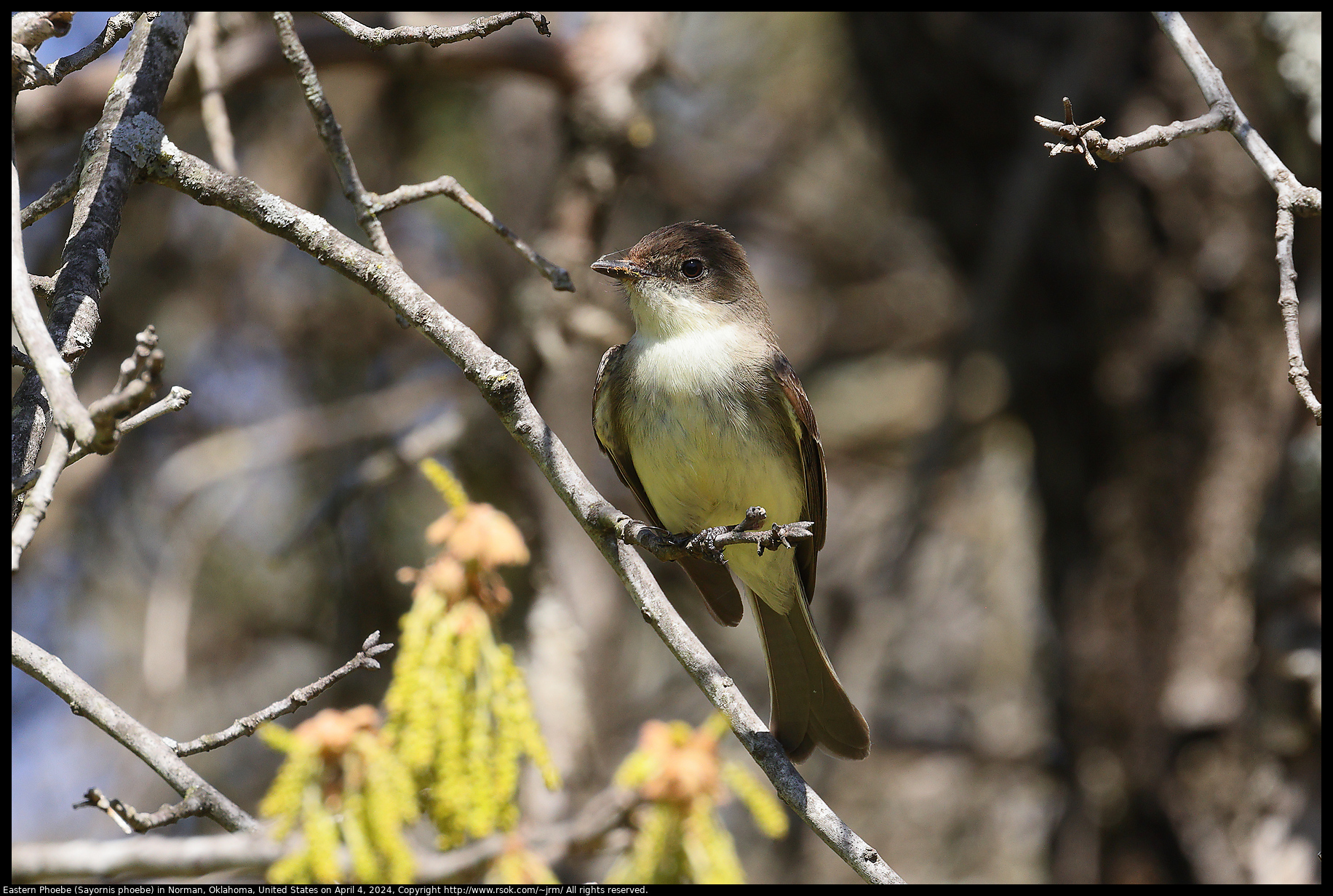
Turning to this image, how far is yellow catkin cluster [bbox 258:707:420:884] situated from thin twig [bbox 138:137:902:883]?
0.61 meters

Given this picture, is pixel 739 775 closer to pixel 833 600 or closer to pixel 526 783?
pixel 526 783

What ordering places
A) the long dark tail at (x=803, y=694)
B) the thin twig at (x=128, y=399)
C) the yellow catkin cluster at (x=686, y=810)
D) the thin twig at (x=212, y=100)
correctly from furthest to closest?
the long dark tail at (x=803, y=694) → the thin twig at (x=212, y=100) → the yellow catkin cluster at (x=686, y=810) → the thin twig at (x=128, y=399)

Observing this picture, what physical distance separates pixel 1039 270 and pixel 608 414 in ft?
9.64

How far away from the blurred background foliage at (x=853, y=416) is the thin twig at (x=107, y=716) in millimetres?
2283

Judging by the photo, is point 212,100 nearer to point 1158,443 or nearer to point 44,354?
point 44,354

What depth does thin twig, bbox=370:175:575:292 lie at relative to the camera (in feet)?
9.37

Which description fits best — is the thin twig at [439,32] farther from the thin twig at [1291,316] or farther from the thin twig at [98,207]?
the thin twig at [1291,316]

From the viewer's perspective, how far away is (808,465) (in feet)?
13.1

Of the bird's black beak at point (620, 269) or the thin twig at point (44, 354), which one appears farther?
the bird's black beak at point (620, 269)

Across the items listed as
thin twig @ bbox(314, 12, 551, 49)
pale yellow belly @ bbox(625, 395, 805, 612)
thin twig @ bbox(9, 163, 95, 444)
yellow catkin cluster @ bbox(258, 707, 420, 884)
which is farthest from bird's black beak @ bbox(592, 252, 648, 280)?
thin twig @ bbox(9, 163, 95, 444)

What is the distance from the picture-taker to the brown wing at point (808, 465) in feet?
12.8

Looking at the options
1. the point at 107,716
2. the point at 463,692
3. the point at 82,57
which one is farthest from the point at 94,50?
the point at 463,692

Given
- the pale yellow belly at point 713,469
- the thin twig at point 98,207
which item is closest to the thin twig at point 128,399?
the thin twig at point 98,207

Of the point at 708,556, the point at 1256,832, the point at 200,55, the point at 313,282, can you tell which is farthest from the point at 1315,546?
the point at 313,282
